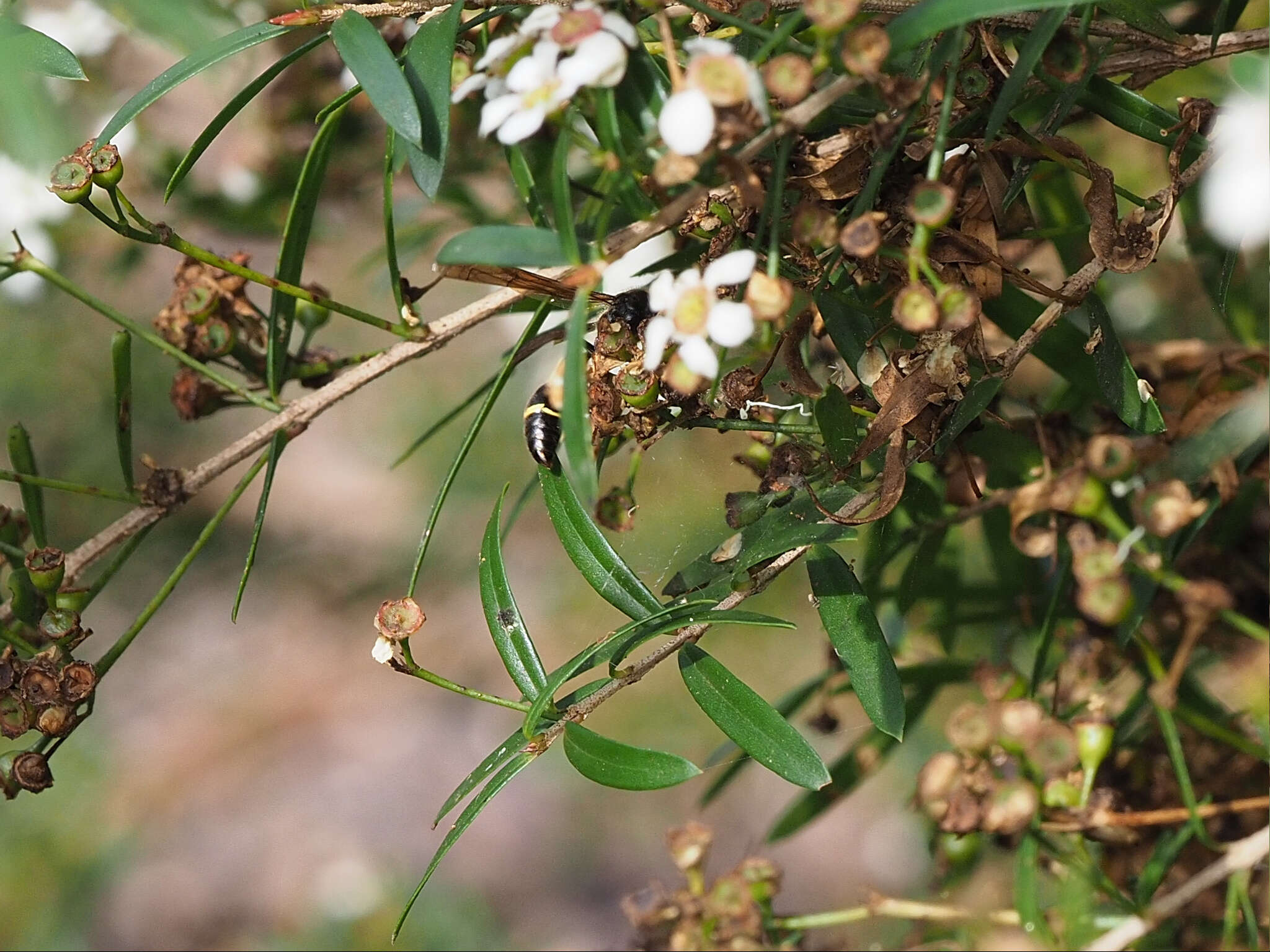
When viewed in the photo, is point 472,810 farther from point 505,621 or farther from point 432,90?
point 432,90

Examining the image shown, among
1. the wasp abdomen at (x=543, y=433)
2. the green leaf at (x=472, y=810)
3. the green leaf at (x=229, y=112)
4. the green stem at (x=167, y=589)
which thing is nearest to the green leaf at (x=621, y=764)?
the green leaf at (x=472, y=810)

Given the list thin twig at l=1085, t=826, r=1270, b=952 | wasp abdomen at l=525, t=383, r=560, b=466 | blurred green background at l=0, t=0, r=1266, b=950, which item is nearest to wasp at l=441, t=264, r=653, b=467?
wasp abdomen at l=525, t=383, r=560, b=466

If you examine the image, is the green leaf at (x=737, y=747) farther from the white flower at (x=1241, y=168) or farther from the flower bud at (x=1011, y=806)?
the white flower at (x=1241, y=168)

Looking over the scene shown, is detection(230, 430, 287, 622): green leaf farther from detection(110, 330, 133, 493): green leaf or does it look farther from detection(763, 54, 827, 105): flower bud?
detection(763, 54, 827, 105): flower bud

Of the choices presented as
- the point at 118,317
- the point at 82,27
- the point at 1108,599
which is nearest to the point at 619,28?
the point at 1108,599

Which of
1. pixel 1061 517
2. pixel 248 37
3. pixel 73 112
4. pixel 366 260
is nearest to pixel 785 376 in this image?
pixel 1061 517

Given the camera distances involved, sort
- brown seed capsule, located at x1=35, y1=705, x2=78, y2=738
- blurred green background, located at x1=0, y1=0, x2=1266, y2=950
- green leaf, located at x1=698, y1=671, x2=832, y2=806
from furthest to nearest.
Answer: blurred green background, located at x1=0, y1=0, x2=1266, y2=950
green leaf, located at x1=698, y1=671, x2=832, y2=806
brown seed capsule, located at x1=35, y1=705, x2=78, y2=738
